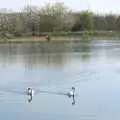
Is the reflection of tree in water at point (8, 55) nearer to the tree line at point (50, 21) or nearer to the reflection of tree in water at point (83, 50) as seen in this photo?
the reflection of tree in water at point (83, 50)

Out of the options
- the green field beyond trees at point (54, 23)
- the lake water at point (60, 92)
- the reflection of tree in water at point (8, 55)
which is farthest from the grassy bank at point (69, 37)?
the lake water at point (60, 92)

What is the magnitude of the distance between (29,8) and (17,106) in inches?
1629

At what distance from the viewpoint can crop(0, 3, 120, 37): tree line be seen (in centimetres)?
4472

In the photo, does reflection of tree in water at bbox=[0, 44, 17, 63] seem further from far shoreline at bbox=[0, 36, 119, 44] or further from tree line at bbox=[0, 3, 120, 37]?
tree line at bbox=[0, 3, 120, 37]

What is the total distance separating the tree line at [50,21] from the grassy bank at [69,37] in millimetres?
997

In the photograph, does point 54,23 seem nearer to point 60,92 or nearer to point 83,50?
point 83,50

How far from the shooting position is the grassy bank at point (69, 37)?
41.1 meters

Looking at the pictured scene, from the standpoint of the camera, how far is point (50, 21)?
150ft

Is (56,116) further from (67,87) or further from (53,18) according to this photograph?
(53,18)

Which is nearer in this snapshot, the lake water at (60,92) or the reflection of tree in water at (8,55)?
the lake water at (60,92)

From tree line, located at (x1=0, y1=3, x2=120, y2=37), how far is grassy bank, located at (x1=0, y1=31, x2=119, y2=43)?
3.27ft

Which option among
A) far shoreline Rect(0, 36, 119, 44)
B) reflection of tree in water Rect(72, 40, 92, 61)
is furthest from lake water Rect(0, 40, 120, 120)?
far shoreline Rect(0, 36, 119, 44)

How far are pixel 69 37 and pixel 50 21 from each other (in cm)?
435

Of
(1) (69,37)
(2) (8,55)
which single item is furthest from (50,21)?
(2) (8,55)
